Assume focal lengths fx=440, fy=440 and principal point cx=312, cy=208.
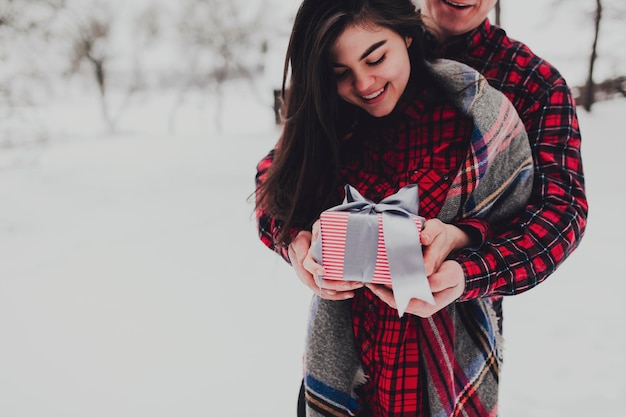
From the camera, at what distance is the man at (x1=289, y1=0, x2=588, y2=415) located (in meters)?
0.77

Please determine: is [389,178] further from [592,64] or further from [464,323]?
[592,64]

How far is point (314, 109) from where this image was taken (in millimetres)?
965

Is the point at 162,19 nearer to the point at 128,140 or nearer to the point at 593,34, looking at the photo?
the point at 128,140

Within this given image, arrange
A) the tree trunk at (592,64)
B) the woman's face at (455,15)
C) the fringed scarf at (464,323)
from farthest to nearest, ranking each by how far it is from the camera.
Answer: the tree trunk at (592,64), the woman's face at (455,15), the fringed scarf at (464,323)

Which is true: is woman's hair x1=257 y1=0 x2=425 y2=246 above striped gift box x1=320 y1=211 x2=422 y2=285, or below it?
above

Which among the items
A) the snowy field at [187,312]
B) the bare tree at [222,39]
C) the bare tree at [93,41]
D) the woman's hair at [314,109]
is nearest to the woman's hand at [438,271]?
the woman's hair at [314,109]

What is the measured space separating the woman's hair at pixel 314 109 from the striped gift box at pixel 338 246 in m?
0.24

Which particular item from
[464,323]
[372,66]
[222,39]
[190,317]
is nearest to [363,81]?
[372,66]

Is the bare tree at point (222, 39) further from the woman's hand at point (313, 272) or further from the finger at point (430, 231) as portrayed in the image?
the finger at point (430, 231)

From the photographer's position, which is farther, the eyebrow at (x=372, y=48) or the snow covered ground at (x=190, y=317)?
the snow covered ground at (x=190, y=317)

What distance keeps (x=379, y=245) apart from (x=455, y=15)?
68 centimetres

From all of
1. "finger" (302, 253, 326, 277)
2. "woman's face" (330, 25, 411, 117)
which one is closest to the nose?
"woman's face" (330, 25, 411, 117)

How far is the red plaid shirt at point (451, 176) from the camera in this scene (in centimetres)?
80

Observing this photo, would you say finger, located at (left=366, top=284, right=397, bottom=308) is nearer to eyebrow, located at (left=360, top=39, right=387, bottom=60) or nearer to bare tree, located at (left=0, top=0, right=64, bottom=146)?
eyebrow, located at (left=360, top=39, right=387, bottom=60)
